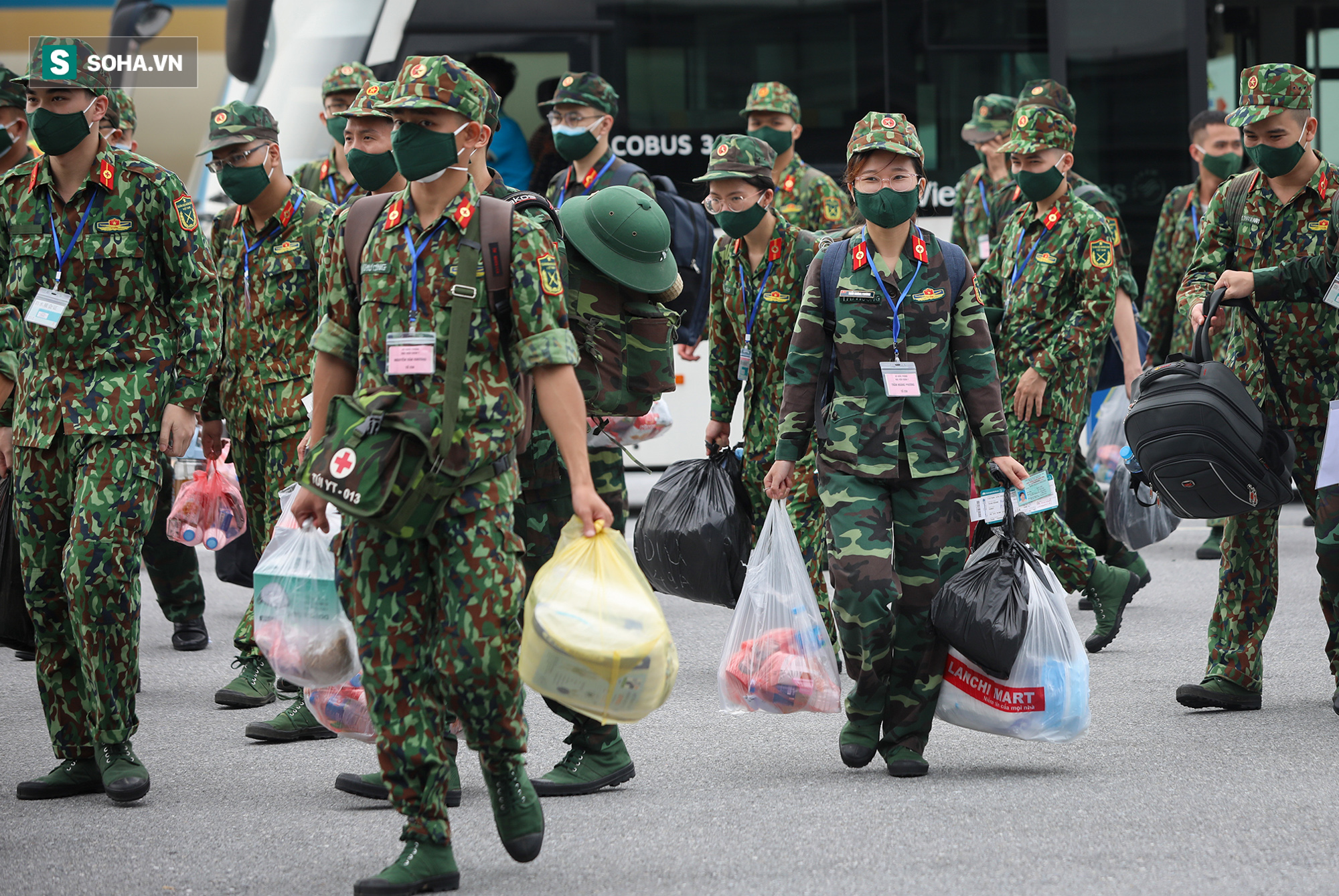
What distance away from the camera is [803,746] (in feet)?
19.2

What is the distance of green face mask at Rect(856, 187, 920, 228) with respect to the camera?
5422 mm

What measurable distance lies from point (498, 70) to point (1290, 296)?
290 inches

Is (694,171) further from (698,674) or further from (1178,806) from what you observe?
(1178,806)

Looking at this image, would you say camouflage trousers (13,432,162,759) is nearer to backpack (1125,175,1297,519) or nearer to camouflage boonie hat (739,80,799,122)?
backpack (1125,175,1297,519)

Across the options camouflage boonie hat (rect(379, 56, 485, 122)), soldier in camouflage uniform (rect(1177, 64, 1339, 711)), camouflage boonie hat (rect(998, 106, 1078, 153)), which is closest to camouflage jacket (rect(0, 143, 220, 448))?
camouflage boonie hat (rect(379, 56, 485, 122))

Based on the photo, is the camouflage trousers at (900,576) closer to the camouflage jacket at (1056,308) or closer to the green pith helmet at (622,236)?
the green pith helmet at (622,236)

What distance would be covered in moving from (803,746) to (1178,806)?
55.6 inches

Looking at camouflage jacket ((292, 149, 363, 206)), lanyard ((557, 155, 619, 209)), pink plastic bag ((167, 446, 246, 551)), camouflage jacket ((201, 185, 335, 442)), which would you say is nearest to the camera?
camouflage jacket ((201, 185, 335, 442))

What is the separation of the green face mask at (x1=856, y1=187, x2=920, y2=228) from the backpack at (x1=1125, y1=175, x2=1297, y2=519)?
3.76 ft

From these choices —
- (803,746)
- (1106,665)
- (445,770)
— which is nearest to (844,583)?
(803,746)

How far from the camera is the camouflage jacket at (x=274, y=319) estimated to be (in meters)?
6.34

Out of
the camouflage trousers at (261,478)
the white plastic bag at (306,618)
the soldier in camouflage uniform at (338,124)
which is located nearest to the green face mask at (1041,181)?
the soldier in camouflage uniform at (338,124)

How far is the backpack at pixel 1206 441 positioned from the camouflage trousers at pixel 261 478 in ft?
10.1

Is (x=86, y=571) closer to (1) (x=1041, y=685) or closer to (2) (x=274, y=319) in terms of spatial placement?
(2) (x=274, y=319)
